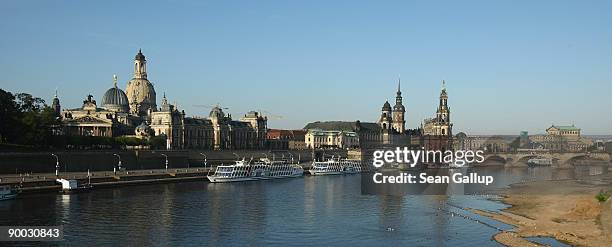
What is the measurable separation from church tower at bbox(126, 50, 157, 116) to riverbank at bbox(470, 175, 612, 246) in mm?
109078

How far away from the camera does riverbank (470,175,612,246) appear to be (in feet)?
162

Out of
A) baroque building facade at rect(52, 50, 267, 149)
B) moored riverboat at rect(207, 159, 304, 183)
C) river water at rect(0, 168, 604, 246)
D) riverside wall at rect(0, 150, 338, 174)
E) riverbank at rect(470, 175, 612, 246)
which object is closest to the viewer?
river water at rect(0, 168, 604, 246)

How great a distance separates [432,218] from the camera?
61.0m

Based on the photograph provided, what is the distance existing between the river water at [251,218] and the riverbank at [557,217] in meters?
1.78

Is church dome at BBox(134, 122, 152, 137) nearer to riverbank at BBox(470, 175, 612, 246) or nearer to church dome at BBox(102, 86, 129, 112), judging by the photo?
church dome at BBox(102, 86, 129, 112)

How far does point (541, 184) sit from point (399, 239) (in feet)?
Result: 204

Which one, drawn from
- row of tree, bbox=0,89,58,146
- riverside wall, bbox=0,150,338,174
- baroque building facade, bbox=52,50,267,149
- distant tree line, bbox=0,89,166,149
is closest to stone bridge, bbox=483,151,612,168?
baroque building facade, bbox=52,50,267,149

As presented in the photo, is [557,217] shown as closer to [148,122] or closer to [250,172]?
[250,172]

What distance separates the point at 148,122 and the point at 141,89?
77.0ft

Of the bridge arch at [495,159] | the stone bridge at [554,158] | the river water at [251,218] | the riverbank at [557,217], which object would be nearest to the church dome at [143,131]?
the river water at [251,218]

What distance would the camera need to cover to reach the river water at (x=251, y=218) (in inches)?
1906

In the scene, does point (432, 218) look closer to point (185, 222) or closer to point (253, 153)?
point (185, 222)

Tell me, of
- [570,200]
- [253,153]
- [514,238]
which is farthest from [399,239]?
[253,153]

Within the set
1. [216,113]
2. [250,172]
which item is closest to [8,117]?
[250,172]
